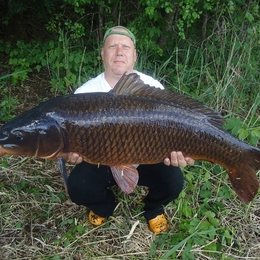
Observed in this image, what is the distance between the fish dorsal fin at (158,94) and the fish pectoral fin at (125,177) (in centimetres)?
40

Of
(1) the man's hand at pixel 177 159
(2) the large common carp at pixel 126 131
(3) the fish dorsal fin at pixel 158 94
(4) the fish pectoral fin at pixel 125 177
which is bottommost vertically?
(4) the fish pectoral fin at pixel 125 177

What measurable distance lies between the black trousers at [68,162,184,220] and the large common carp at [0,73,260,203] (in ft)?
1.14

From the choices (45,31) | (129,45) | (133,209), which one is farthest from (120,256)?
(45,31)

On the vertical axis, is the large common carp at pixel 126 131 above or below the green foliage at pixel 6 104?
above

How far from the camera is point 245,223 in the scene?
2508 mm

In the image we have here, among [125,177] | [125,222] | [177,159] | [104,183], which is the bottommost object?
[125,222]

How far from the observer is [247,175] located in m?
2.00

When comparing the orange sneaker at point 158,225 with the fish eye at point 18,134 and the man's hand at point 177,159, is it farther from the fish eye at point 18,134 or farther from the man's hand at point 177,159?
the fish eye at point 18,134

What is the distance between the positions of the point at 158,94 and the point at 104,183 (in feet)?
2.41

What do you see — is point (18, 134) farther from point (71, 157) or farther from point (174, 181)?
point (174, 181)

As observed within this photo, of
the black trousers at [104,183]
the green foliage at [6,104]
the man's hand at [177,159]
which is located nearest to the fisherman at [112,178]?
the black trousers at [104,183]

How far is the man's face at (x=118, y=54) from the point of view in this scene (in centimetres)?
225

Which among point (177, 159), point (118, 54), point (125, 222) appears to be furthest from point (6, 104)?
point (177, 159)

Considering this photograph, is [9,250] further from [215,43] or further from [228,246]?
[215,43]
